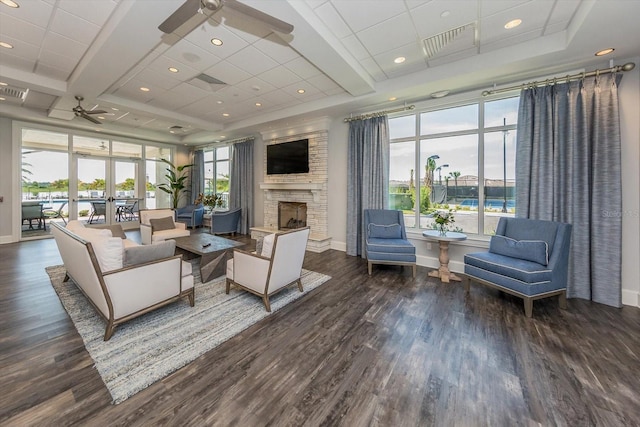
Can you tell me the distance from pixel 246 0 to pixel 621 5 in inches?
133

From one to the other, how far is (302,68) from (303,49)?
0.80 metres

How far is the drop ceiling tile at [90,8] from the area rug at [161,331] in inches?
129

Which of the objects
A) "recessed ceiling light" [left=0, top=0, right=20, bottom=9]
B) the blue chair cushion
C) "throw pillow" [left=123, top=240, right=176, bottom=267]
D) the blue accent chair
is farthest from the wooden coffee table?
the blue accent chair

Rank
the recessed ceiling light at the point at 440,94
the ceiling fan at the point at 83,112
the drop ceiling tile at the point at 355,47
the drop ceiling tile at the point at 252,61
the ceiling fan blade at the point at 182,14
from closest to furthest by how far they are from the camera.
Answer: the ceiling fan blade at the point at 182,14
the drop ceiling tile at the point at 355,47
the drop ceiling tile at the point at 252,61
the recessed ceiling light at the point at 440,94
the ceiling fan at the point at 83,112

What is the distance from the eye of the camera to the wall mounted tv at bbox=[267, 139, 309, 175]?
6113mm

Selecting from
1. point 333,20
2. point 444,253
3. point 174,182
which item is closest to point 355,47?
point 333,20

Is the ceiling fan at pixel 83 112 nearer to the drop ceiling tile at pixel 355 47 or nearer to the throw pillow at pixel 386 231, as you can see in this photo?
the drop ceiling tile at pixel 355 47

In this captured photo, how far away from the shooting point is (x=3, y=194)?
5875 millimetres

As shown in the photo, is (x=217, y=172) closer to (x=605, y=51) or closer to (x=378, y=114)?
(x=378, y=114)

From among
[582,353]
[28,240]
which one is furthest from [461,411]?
[28,240]

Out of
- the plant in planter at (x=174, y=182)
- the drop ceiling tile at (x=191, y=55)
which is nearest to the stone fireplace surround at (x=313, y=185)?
the drop ceiling tile at (x=191, y=55)

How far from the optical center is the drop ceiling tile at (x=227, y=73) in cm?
378

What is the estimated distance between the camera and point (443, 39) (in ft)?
10.2

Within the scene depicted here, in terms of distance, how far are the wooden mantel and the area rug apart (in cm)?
283
